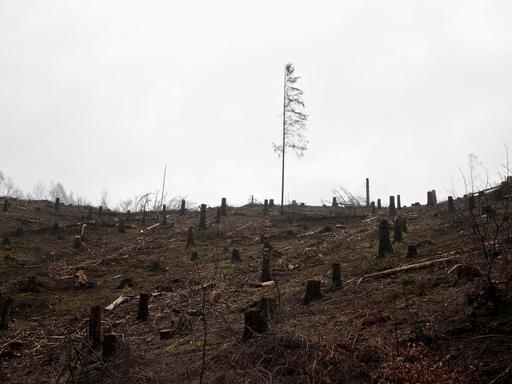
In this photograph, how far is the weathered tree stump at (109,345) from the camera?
22.2ft

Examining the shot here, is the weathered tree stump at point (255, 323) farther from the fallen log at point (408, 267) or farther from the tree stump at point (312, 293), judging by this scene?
the fallen log at point (408, 267)

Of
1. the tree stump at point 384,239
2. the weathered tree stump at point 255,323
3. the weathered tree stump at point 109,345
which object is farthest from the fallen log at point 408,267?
the weathered tree stump at point 109,345

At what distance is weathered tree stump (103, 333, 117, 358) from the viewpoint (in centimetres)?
676

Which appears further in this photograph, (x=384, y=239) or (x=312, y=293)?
(x=384, y=239)

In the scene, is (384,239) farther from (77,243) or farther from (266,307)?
(77,243)

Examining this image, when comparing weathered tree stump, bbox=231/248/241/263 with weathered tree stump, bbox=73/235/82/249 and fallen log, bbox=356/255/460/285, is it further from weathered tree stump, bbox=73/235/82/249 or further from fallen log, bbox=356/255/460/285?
weathered tree stump, bbox=73/235/82/249

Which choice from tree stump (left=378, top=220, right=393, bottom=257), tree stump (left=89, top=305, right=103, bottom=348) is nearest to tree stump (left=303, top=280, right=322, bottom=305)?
tree stump (left=378, top=220, right=393, bottom=257)

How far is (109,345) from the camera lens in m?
6.88

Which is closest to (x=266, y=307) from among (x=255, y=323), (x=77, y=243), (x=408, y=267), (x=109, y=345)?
(x=255, y=323)

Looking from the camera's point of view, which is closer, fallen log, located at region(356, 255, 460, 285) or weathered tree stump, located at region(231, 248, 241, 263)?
fallen log, located at region(356, 255, 460, 285)

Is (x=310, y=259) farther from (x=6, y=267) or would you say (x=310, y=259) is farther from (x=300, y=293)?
(x=6, y=267)

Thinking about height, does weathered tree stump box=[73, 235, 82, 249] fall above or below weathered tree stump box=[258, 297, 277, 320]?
above

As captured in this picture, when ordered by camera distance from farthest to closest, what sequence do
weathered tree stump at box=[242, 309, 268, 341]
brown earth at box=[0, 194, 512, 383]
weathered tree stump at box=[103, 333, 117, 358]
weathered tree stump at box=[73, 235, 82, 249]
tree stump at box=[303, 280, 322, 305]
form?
1. weathered tree stump at box=[73, 235, 82, 249]
2. tree stump at box=[303, 280, 322, 305]
3. weathered tree stump at box=[103, 333, 117, 358]
4. weathered tree stump at box=[242, 309, 268, 341]
5. brown earth at box=[0, 194, 512, 383]

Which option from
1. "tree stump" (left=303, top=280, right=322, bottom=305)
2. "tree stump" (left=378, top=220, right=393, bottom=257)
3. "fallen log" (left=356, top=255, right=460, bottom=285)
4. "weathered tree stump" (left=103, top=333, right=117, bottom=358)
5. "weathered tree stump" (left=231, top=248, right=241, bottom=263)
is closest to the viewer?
"weathered tree stump" (left=103, top=333, right=117, bottom=358)
